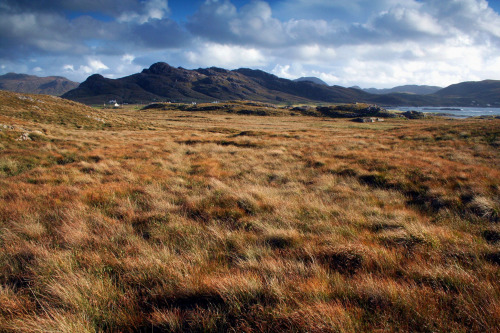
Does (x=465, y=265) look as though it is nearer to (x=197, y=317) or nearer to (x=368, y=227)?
(x=368, y=227)

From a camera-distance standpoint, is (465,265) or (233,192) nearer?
(465,265)

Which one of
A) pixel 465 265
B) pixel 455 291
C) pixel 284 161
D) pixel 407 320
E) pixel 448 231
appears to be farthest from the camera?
pixel 284 161

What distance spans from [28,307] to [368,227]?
5722 mm

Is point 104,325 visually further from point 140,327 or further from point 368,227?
point 368,227

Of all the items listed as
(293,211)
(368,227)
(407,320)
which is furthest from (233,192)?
(407,320)

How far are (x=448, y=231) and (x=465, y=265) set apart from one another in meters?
1.25

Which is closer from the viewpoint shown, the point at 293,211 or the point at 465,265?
the point at 465,265

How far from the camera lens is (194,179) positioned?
28.6 feet

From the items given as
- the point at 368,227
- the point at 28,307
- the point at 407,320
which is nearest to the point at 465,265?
the point at 368,227

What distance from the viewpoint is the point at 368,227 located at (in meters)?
→ 4.86

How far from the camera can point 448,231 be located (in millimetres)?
4355

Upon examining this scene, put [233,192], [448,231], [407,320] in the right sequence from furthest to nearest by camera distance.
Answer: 1. [233,192]
2. [448,231]
3. [407,320]

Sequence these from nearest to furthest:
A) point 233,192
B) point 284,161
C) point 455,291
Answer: point 455,291 < point 233,192 < point 284,161

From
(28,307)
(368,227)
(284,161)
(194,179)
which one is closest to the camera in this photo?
(28,307)
